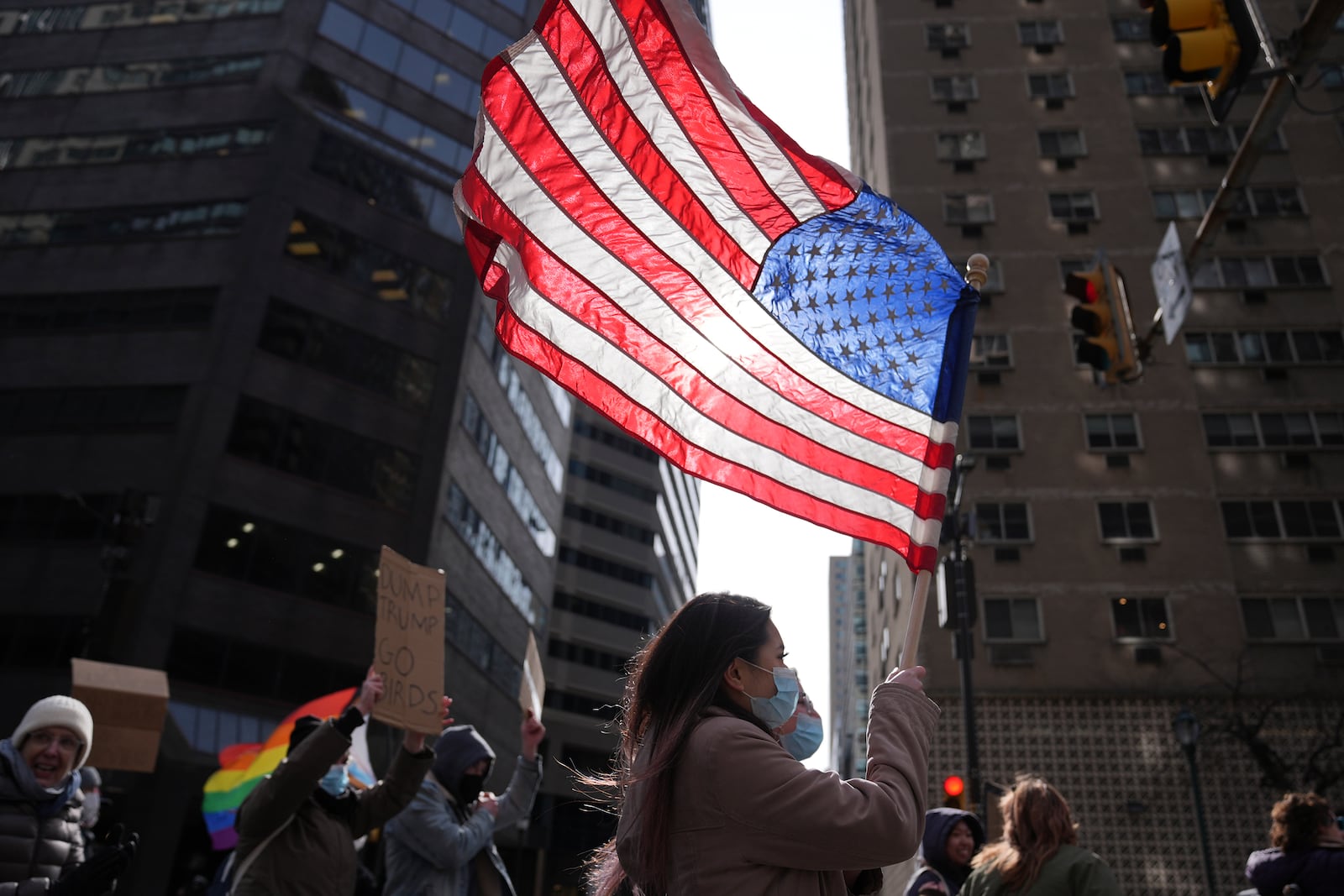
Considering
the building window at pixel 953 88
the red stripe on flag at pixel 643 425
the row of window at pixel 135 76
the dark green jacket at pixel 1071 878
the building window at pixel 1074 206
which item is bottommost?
the dark green jacket at pixel 1071 878

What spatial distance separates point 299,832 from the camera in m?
4.93

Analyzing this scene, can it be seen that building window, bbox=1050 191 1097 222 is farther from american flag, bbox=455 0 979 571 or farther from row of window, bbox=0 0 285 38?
american flag, bbox=455 0 979 571

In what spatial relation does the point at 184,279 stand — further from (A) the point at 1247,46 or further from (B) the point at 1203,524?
(A) the point at 1247,46

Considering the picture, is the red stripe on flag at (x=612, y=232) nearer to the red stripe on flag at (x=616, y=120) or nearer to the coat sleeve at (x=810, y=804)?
the red stripe on flag at (x=616, y=120)

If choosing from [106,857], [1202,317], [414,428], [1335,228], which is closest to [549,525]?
[414,428]

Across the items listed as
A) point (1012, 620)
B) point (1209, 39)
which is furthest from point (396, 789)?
point (1012, 620)

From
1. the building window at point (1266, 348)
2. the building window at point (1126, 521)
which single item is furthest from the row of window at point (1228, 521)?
the building window at point (1266, 348)

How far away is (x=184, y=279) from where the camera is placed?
32906 mm

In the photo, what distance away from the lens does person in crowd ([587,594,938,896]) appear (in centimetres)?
236

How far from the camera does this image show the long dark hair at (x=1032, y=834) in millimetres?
4773

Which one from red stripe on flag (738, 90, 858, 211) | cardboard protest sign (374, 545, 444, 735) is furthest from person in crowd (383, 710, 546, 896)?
A: red stripe on flag (738, 90, 858, 211)

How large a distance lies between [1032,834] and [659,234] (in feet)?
10.7

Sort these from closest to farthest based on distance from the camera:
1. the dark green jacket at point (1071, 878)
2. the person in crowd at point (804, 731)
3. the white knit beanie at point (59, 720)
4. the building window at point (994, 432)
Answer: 1. the person in crowd at point (804, 731)
2. the dark green jacket at point (1071, 878)
3. the white knit beanie at point (59, 720)
4. the building window at point (994, 432)

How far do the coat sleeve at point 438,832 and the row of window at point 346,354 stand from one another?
29.5 meters
